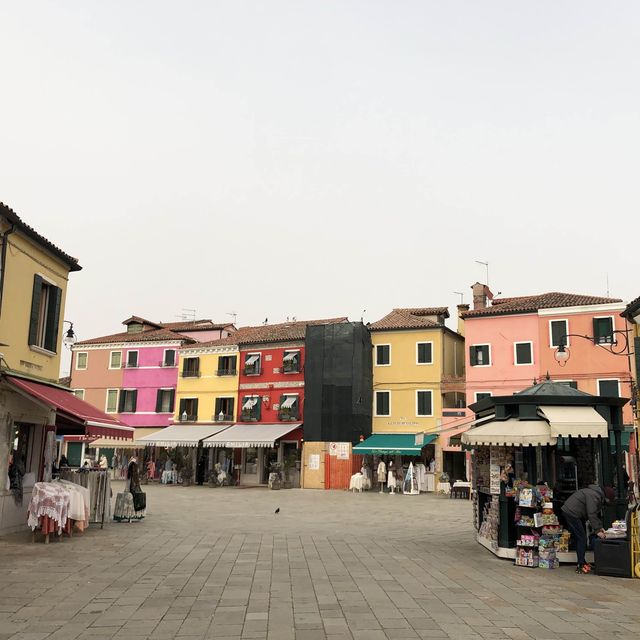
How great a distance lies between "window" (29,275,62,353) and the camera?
14797 millimetres

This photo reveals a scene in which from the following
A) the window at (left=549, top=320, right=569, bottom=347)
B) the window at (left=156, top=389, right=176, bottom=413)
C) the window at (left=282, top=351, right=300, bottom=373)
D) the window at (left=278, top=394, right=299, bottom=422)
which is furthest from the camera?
the window at (left=156, top=389, right=176, bottom=413)

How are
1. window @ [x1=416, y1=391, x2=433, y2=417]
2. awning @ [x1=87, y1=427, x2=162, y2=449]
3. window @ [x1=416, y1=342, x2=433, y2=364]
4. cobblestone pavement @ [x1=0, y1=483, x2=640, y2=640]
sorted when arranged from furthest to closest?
awning @ [x1=87, y1=427, x2=162, y2=449]
window @ [x1=416, y1=342, x2=433, y2=364]
window @ [x1=416, y1=391, x2=433, y2=417]
cobblestone pavement @ [x1=0, y1=483, x2=640, y2=640]

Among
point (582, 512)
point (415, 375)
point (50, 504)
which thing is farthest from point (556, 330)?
point (50, 504)

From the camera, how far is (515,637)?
6.62 metres

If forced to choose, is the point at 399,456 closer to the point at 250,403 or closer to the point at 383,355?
Answer: the point at 383,355

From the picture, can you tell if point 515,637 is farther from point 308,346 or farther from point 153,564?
point 308,346

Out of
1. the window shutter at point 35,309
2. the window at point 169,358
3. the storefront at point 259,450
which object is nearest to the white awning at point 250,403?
the storefront at point 259,450

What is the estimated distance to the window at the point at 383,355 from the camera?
3500 centimetres

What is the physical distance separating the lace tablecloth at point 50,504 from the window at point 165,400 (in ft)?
90.3

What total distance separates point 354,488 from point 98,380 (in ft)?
65.2

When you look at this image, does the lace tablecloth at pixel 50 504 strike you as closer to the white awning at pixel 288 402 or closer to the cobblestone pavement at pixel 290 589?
the cobblestone pavement at pixel 290 589

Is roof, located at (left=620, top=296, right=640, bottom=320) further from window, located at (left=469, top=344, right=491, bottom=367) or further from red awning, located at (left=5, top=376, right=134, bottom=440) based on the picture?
red awning, located at (left=5, top=376, right=134, bottom=440)

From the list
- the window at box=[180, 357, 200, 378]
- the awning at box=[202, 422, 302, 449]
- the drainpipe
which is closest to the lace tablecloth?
the drainpipe

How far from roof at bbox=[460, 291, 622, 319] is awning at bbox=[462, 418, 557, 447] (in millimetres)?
21111
